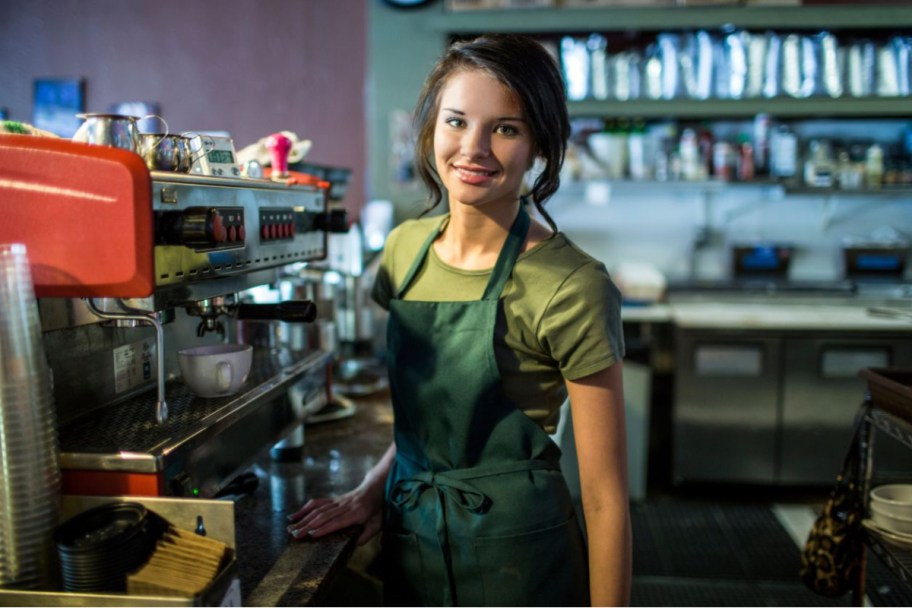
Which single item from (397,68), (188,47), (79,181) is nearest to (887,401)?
(79,181)

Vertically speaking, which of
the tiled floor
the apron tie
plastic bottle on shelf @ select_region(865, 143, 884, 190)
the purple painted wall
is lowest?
the tiled floor

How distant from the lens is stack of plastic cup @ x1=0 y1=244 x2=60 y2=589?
0.87 meters

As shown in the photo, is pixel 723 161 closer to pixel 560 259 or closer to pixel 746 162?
pixel 746 162

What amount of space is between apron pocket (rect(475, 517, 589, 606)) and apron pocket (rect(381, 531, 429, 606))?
0.12 metres

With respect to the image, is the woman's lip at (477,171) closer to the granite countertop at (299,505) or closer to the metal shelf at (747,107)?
the granite countertop at (299,505)

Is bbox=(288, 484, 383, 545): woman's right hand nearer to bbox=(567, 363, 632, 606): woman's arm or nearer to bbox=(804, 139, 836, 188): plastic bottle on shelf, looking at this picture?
bbox=(567, 363, 632, 606): woman's arm

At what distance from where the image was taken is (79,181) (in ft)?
3.01

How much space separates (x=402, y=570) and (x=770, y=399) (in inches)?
108

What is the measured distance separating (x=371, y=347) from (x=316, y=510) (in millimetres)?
Result: 1266

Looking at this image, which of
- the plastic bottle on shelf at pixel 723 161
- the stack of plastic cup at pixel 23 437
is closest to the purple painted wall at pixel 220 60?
the plastic bottle on shelf at pixel 723 161

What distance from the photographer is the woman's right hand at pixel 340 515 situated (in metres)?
1.23

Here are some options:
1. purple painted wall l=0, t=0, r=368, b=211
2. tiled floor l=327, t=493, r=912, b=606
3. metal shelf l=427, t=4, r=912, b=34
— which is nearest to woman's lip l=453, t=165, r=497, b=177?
tiled floor l=327, t=493, r=912, b=606

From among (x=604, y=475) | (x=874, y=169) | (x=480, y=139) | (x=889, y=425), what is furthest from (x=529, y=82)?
(x=874, y=169)

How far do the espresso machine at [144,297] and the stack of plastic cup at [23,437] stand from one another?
63mm
